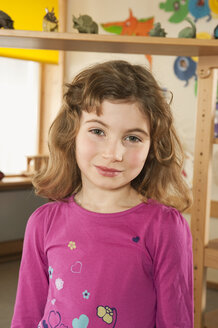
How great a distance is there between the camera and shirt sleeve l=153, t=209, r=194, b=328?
1076 millimetres

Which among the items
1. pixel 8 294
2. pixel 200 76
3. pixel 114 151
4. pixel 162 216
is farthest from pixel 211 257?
pixel 8 294

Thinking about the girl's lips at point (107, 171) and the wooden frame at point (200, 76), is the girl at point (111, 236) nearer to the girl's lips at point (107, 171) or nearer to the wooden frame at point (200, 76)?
the girl's lips at point (107, 171)

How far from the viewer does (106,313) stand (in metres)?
1.07

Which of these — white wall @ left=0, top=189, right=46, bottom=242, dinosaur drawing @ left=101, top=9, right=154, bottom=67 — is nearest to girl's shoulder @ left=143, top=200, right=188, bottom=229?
dinosaur drawing @ left=101, top=9, right=154, bottom=67

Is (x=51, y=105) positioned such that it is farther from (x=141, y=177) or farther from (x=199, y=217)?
(x=141, y=177)

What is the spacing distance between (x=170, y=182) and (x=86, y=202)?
230 millimetres

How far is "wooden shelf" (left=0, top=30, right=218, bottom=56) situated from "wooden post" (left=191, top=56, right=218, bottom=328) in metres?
0.14

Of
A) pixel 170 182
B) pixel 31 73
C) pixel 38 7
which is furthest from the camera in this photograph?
pixel 31 73

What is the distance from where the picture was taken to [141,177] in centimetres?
128

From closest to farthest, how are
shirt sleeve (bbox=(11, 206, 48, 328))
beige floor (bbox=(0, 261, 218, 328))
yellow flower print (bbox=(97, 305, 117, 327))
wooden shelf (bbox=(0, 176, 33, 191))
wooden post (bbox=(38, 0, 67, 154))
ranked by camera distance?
yellow flower print (bbox=(97, 305, 117, 327)), shirt sleeve (bbox=(11, 206, 48, 328)), beige floor (bbox=(0, 261, 218, 328)), wooden shelf (bbox=(0, 176, 33, 191)), wooden post (bbox=(38, 0, 67, 154))

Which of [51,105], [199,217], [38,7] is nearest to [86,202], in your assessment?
[199,217]

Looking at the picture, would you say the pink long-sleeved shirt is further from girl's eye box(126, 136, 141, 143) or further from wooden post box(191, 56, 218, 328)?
wooden post box(191, 56, 218, 328)

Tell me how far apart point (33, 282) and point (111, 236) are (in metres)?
0.23

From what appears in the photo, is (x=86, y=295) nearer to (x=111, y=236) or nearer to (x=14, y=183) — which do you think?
(x=111, y=236)
